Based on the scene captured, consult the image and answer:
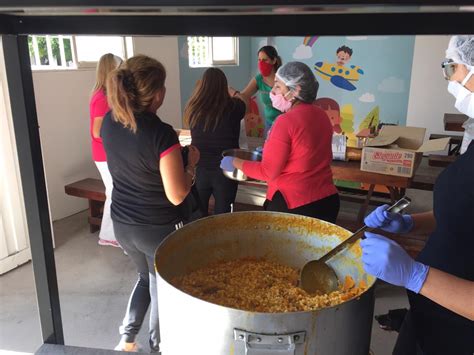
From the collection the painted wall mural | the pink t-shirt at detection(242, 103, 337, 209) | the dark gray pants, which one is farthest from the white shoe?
the painted wall mural

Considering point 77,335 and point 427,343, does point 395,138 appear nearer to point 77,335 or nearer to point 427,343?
point 427,343

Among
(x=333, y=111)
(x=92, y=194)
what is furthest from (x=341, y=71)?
(x=92, y=194)

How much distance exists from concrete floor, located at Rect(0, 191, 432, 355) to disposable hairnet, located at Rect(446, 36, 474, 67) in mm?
1575

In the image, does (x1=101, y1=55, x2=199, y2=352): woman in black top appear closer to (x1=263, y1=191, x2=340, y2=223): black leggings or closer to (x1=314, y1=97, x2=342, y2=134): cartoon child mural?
(x1=263, y1=191, x2=340, y2=223): black leggings

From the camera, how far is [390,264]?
81cm

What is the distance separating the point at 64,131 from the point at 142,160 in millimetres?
2340

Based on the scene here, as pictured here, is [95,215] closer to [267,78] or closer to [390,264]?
[267,78]

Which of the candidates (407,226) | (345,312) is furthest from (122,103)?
(345,312)

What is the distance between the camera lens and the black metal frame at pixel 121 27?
1.62 feet

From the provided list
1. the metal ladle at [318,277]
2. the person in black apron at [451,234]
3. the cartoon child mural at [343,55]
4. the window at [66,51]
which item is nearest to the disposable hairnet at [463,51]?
the person in black apron at [451,234]

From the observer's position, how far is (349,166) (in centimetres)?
275

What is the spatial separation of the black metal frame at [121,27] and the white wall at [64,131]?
2880mm

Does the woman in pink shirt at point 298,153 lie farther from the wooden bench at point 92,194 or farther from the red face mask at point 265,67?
the wooden bench at point 92,194

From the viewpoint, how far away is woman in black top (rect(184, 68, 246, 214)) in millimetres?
2414
